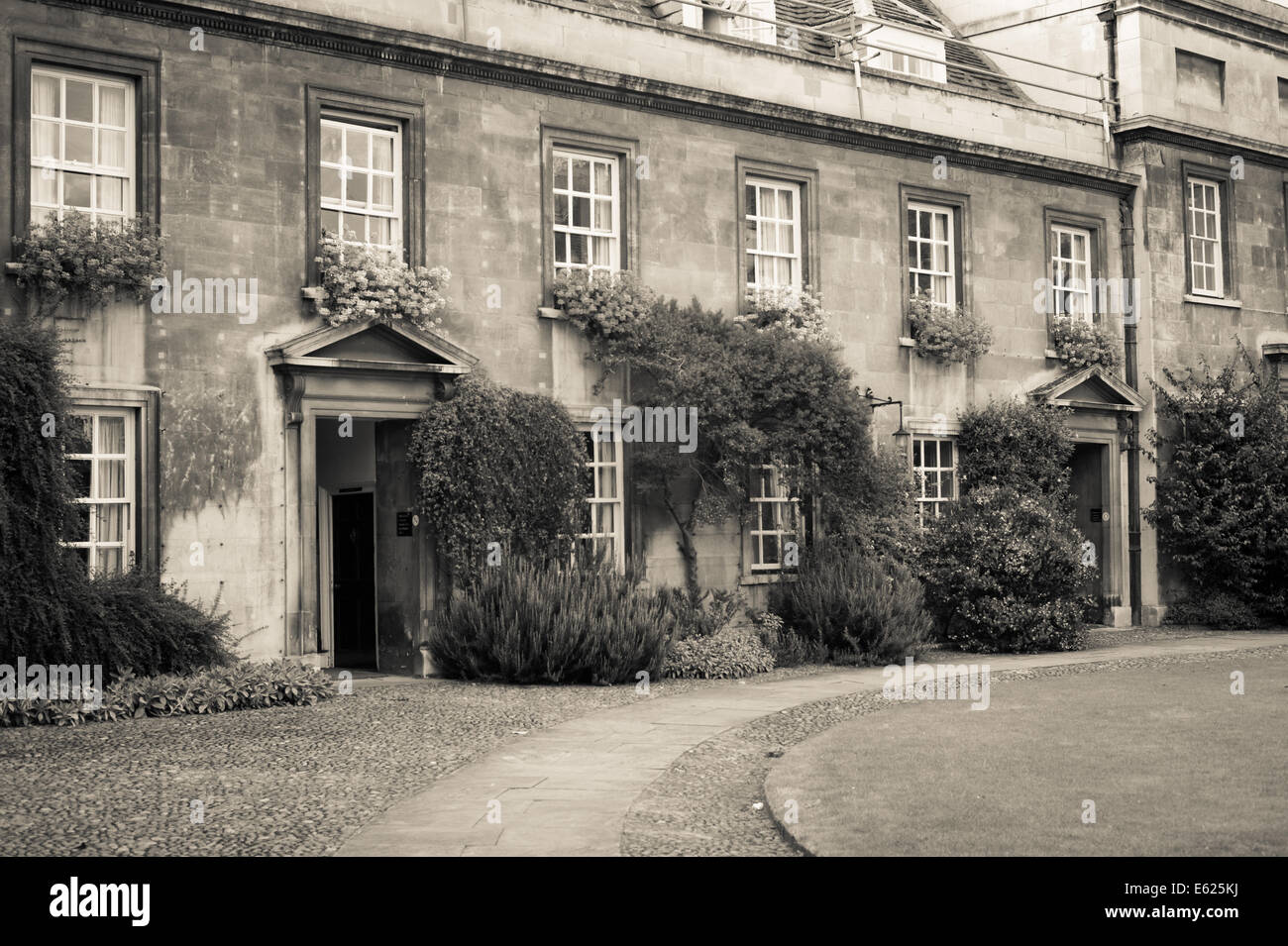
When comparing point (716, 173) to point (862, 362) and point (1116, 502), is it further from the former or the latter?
point (1116, 502)

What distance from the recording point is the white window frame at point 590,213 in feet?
55.1

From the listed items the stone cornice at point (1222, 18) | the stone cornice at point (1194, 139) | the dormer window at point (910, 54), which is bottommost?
the stone cornice at point (1194, 139)

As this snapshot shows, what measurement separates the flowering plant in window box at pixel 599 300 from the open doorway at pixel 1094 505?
864 centimetres

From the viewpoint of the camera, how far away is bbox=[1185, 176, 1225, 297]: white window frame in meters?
23.3

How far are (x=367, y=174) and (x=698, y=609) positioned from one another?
19.1 feet

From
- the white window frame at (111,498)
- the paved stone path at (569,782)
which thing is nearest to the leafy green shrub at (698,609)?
the paved stone path at (569,782)

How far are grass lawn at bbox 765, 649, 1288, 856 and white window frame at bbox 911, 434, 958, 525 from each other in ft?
21.8

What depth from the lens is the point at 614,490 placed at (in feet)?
56.0

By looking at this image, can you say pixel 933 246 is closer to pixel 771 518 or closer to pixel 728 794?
pixel 771 518

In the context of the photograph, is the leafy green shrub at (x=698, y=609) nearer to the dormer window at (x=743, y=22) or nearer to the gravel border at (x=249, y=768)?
the gravel border at (x=249, y=768)

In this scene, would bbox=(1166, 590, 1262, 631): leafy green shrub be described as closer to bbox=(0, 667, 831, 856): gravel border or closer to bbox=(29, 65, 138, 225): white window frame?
bbox=(0, 667, 831, 856): gravel border

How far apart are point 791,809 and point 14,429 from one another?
23.2 ft

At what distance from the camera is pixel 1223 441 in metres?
22.0

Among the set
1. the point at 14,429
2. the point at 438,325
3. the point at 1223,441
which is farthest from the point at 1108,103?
the point at 14,429
